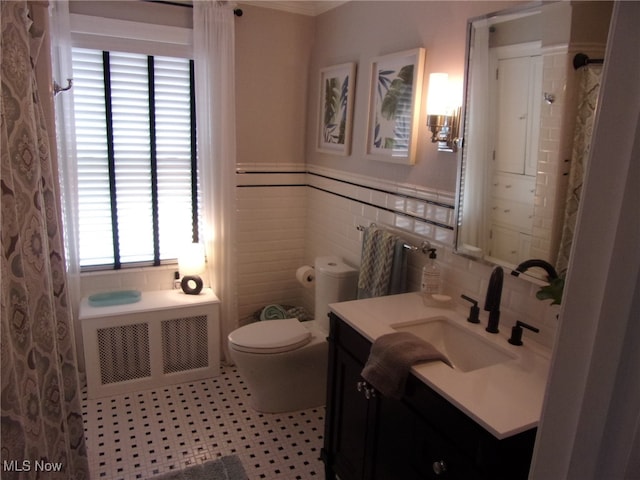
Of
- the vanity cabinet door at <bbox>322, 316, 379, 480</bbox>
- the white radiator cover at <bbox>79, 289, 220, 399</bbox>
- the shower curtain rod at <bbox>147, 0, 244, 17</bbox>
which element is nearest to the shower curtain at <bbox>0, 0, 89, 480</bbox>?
the vanity cabinet door at <bbox>322, 316, 379, 480</bbox>

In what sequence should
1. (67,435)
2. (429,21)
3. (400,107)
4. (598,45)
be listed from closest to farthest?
(598,45)
(67,435)
(429,21)
(400,107)

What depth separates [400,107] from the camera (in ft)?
7.73

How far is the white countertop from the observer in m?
1.25

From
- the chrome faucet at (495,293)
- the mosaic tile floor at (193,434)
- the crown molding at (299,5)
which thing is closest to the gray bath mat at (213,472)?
the mosaic tile floor at (193,434)

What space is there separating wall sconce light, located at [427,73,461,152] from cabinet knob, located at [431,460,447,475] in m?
1.25

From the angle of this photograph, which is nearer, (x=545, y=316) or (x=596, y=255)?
(x=596, y=255)

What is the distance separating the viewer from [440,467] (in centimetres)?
139

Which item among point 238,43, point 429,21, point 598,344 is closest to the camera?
point 598,344

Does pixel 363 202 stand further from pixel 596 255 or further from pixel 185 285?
pixel 596 255

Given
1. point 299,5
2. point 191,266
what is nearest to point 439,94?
point 299,5

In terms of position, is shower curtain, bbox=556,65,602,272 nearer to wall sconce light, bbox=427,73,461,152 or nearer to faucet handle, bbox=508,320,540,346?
faucet handle, bbox=508,320,540,346

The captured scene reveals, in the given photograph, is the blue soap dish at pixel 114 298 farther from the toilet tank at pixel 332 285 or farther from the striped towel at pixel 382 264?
the striped towel at pixel 382 264

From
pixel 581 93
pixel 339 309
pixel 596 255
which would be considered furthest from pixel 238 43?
pixel 596 255

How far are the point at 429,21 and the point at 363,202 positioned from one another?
3.38 ft
